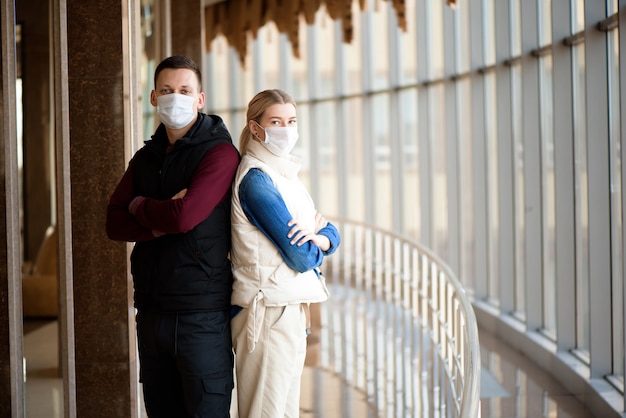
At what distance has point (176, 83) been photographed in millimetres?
2988

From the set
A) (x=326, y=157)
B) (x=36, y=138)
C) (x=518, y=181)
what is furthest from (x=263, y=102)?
(x=326, y=157)

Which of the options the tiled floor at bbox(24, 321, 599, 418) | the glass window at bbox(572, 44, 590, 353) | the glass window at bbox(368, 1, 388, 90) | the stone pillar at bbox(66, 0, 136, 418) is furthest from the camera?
the glass window at bbox(368, 1, 388, 90)

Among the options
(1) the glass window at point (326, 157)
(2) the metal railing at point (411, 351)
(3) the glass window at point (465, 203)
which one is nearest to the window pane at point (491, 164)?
(3) the glass window at point (465, 203)

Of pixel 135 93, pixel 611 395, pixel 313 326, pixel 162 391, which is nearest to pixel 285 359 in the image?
pixel 162 391

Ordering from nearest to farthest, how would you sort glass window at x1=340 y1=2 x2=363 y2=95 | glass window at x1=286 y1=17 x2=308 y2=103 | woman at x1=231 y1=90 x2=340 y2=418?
woman at x1=231 y1=90 x2=340 y2=418
glass window at x1=340 y1=2 x2=363 y2=95
glass window at x1=286 y1=17 x2=308 y2=103

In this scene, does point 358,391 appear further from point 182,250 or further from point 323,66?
point 323,66

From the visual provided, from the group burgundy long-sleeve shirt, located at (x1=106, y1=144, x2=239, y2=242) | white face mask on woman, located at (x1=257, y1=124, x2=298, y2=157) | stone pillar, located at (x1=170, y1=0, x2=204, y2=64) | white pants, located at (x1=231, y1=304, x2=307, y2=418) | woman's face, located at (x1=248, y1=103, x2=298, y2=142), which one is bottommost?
white pants, located at (x1=231, y1=304, x2=307, y2=418)

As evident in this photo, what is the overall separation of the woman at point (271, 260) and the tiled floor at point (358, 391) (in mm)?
1981

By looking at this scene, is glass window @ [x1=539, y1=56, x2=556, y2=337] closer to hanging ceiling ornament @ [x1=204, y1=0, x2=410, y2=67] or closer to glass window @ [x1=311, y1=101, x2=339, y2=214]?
hanging ceiling ornament @ [x1=204, y1=0, x2=410, y2=67]

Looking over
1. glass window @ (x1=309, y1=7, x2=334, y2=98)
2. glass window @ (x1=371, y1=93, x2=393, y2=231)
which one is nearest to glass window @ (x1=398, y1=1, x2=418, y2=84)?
glass window @ (x1=371, y1=93, x2=393, y2=231)

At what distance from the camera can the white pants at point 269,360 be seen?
2986 mm

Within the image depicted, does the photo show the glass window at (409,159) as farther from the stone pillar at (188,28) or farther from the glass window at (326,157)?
the stone pillar at (188,28)

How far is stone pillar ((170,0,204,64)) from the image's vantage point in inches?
318

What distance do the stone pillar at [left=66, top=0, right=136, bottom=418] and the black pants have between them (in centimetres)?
138
